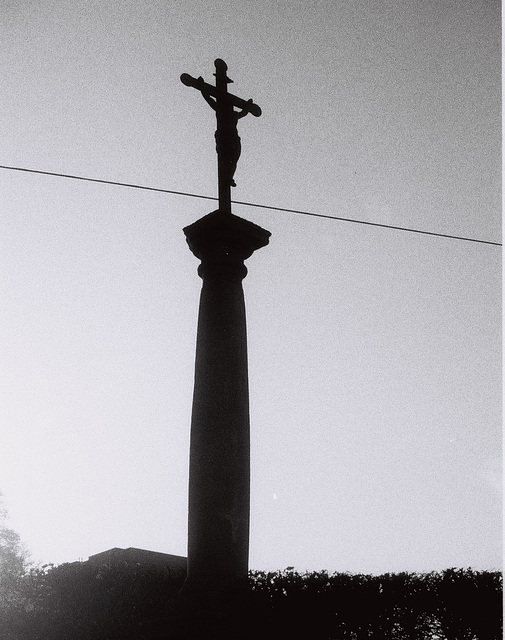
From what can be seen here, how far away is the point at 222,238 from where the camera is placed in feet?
22.6

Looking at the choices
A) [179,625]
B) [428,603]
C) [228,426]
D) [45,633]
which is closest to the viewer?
[179,625]

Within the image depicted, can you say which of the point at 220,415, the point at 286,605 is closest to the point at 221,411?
the point at 220,415

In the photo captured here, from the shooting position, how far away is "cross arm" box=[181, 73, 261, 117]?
25.0ft

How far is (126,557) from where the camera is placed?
31.7ft

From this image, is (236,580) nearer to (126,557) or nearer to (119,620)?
(119,620)

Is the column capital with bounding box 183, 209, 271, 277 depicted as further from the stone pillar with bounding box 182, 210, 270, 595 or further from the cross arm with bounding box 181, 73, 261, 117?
the cross arm with bounding box 181, 73, 261, 117

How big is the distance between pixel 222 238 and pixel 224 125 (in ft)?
5.59

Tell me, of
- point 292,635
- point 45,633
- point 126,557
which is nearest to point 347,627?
point 292,635

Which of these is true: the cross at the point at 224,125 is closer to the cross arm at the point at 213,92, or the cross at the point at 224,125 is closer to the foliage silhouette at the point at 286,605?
the cross arm at the point at 213,92

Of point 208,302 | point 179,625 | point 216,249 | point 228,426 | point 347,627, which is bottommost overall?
point 347,627

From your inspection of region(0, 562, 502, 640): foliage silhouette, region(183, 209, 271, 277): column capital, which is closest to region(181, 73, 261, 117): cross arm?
region(183, 209, 271, 277): column capital

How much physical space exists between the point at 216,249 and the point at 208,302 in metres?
0.60

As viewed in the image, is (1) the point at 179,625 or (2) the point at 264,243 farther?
(2) the point at 264,243

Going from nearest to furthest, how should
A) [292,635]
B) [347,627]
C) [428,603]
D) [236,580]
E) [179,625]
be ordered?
[179,625] → [236,580] → [292,635] → [347,627] → [428,603]
